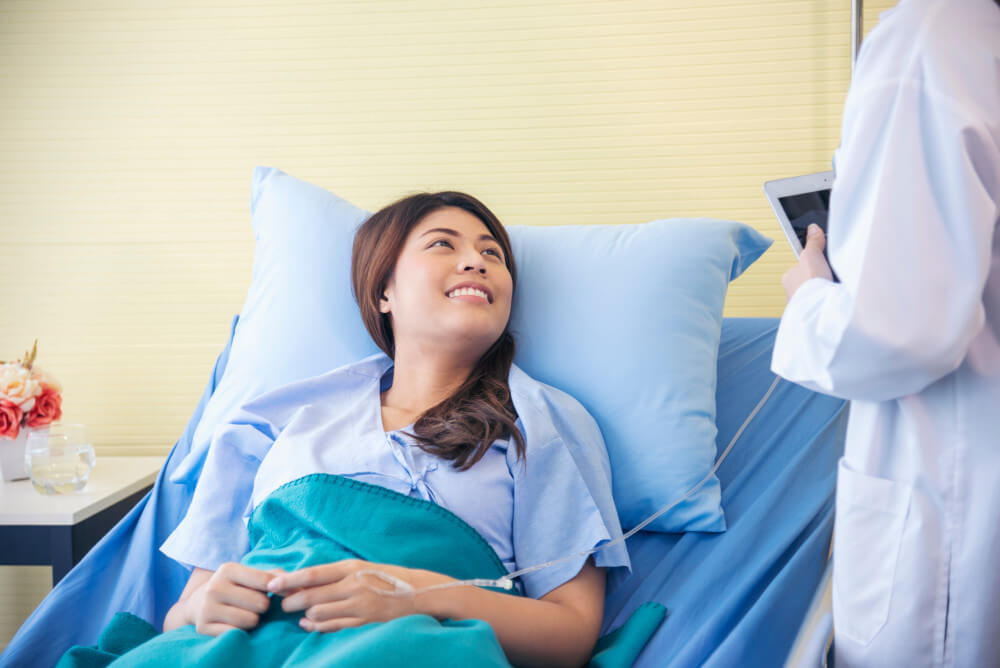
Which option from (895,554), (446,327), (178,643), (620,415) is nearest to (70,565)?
(178,643)

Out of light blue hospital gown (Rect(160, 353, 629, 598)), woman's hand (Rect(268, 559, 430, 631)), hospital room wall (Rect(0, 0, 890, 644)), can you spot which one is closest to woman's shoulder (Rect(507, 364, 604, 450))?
light blue hospital gown (Rect(160, 353, 629, 598))

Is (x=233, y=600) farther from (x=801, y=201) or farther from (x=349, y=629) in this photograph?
(x=801, y=201)

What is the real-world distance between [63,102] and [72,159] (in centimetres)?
16

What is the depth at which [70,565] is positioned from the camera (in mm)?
1499

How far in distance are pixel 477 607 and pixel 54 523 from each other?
99 cm

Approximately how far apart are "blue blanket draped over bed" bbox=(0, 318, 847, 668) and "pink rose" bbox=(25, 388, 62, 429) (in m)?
0.39

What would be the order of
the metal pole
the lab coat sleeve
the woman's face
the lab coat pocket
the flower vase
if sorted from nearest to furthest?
the lab coat sleeve → the lab coat pocket → the woman's face → the metal pole → the flower vase

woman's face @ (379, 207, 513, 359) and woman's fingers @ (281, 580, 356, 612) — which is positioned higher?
woman's face @ (379, 207, 513, 359)

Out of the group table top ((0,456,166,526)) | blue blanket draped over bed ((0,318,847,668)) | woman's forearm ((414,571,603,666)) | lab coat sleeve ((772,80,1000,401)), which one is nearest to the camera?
lab coat sleeve ((772,80,1000,401))

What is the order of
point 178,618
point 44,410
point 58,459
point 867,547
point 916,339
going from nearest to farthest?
point 916,339, point 867,547, point 178,618, point 58,459, point 44,410

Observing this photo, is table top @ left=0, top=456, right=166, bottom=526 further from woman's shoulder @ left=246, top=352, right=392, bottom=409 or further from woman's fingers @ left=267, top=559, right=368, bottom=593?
woman's fingers @ left=267, top=559, right=368, bottom=593

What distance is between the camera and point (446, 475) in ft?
3.72

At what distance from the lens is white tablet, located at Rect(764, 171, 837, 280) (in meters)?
1.26

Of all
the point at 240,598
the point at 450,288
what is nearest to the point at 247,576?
the point at 240,598
